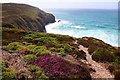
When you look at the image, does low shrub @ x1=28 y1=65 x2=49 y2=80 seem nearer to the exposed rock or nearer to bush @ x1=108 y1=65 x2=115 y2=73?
the exposed rock

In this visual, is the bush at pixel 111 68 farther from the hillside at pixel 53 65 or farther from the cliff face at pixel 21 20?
the cliff face at pixel 21 20

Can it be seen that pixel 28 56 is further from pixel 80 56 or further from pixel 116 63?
pixel 116 63

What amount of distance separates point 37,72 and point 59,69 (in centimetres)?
204

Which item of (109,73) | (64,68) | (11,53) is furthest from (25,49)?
(109,73)

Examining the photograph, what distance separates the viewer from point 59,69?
790 inches

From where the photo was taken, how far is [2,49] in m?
26.8

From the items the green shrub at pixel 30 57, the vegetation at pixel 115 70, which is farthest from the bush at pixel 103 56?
the green shrub at pixel 30 57

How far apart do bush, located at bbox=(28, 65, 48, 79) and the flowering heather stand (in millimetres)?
462

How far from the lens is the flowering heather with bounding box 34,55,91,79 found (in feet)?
63.5

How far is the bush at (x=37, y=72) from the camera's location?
1850cm

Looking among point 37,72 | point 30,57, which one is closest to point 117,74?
point 37,72

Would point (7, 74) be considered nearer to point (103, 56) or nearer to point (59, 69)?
point (59, 69)

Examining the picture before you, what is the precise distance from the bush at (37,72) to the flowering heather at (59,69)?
0.46 metres

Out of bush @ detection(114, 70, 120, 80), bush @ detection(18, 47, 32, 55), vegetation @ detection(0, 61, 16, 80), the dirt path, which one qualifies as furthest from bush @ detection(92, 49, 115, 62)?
vegetation @ detection(0, 61, 16, 80)
